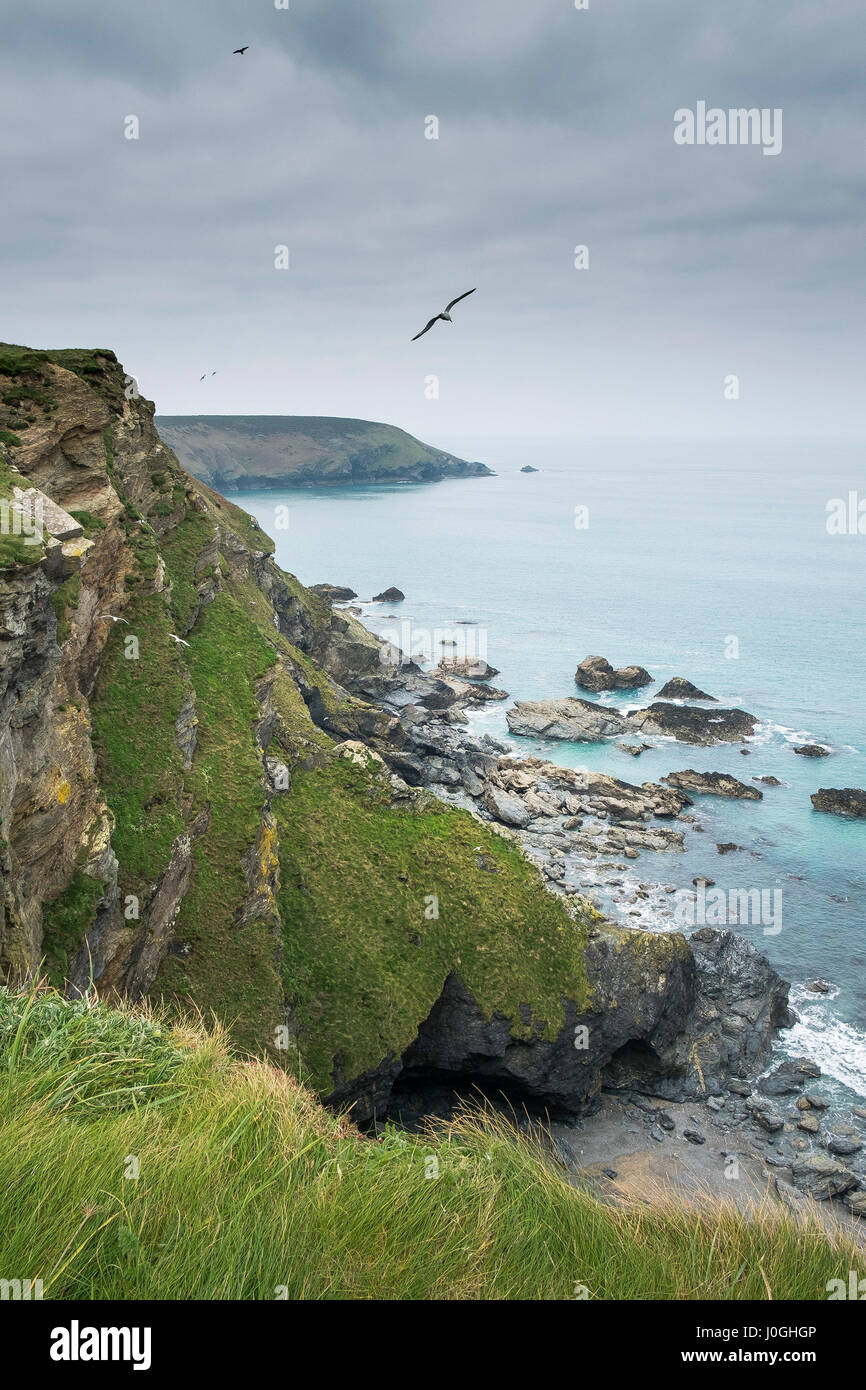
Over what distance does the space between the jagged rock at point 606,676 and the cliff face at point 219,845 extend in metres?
59.3

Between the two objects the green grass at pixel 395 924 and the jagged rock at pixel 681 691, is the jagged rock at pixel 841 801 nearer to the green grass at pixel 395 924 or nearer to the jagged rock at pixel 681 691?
the jagged rock at pixel 681 691

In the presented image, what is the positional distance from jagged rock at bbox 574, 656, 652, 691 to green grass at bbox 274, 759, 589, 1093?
198 feet

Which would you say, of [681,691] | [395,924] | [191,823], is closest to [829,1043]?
[395,924]

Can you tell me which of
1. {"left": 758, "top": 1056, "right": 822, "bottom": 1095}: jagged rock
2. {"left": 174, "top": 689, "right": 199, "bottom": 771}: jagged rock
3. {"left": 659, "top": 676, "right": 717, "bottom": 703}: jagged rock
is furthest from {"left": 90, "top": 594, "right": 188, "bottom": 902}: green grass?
{"left": 659, "top": 676, "right": 717, "bottom": 703}: jagged rock

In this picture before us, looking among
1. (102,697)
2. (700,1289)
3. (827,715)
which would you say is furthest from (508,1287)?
(827,715)

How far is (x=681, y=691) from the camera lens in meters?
96.2

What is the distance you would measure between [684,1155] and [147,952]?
987 inches

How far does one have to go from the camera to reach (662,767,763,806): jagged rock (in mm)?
71688

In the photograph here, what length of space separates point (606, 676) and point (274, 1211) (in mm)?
96805

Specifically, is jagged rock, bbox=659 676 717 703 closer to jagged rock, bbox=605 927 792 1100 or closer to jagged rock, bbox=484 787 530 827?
jagged rock, bbox=484 787 530 827

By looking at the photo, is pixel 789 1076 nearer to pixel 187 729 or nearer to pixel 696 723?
pixel 187 729

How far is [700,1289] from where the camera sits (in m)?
6.91

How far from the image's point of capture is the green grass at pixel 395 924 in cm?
3219
